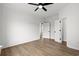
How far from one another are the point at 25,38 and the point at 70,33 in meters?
3.13

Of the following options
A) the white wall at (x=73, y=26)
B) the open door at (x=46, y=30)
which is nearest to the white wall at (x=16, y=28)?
the open door at (x=46, y=30)

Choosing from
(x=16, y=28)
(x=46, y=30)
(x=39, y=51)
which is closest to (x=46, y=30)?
(x=46, y=30)

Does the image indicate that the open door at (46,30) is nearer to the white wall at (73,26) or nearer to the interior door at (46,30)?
the interior door at (46,30)

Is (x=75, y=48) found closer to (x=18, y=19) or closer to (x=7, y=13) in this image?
(x=18, y=19)

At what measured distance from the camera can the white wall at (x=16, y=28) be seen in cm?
419

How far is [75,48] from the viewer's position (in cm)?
416

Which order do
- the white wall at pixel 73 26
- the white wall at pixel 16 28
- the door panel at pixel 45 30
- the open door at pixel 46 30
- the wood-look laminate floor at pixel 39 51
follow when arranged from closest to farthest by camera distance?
the wood-look laminate floor at pixel 39 51, the white wall at pixel 73 26, the white wall at pixel 16 28, the open door at pixel 46 30, the door panel at pixel 45 30

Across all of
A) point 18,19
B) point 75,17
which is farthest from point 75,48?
point 18,19

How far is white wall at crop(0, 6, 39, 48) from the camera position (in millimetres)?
4191

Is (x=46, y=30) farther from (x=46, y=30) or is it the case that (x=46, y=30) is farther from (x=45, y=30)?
(x=45, y=30)

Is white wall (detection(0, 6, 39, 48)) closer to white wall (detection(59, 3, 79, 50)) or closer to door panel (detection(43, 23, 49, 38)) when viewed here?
door panel (detection(43, 23, 49, 38))

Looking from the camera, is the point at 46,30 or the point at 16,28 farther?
the point at 46,30

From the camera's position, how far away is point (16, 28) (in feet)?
16.3

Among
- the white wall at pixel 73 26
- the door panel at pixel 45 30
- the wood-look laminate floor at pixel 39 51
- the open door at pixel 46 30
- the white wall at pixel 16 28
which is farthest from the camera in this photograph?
the door panel at pixel 45 30
